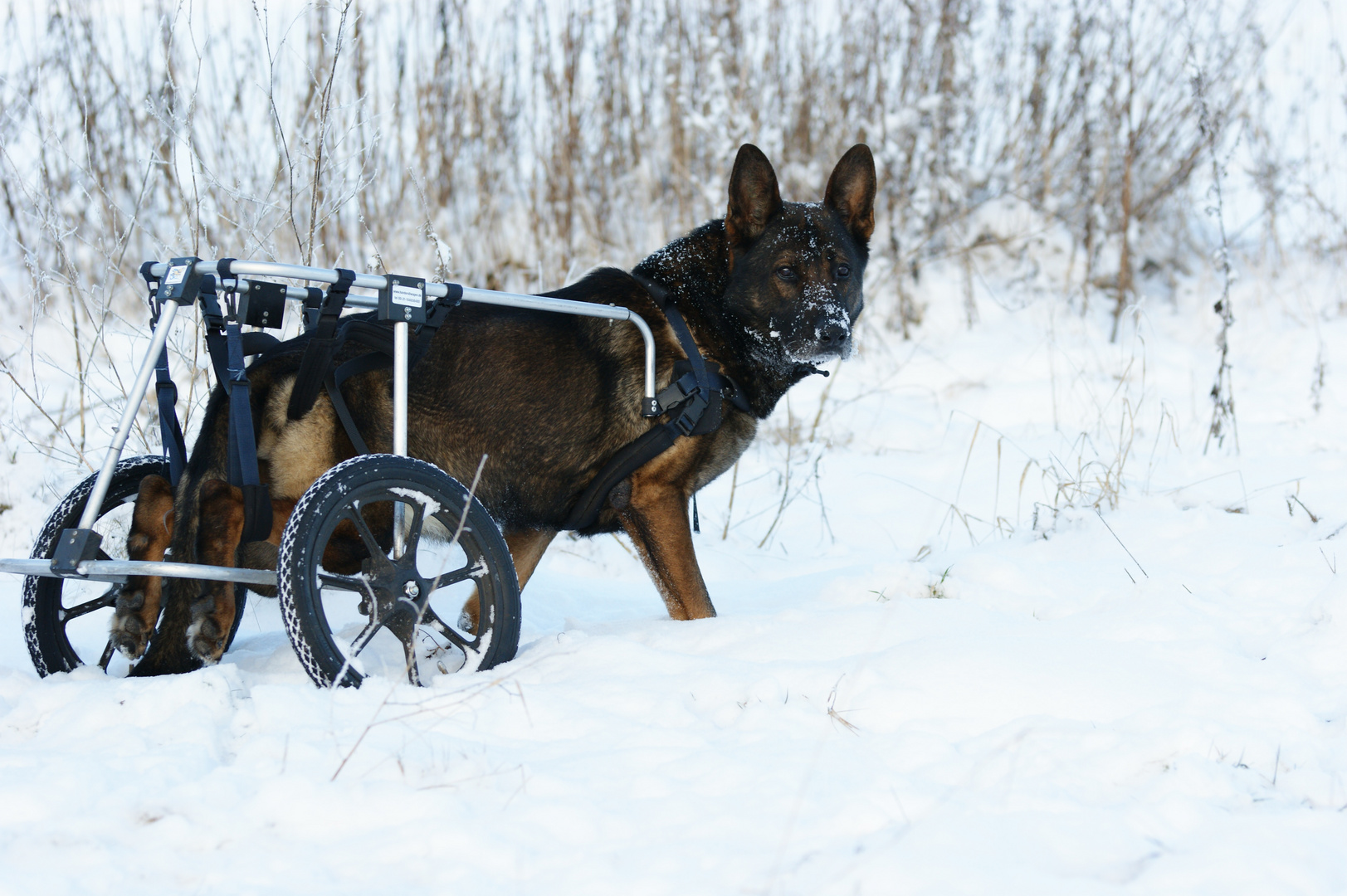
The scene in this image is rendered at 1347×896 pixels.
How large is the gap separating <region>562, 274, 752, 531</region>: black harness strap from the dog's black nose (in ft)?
1.08

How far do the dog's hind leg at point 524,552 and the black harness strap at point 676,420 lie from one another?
0.28m

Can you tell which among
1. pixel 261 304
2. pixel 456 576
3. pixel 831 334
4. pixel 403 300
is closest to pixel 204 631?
pixel 456 576

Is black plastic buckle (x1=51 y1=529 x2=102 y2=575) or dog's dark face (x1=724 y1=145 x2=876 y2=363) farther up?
dog's dark face (x1=724 y1=145 x2=876 y2=363)

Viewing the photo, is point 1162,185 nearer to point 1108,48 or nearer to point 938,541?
point 1108,48

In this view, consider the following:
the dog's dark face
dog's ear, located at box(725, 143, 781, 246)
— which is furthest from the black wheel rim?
dog's ear, located at box(725, 143, 781, 246)

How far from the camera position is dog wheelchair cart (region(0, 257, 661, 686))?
193cm

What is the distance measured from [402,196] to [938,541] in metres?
4.24

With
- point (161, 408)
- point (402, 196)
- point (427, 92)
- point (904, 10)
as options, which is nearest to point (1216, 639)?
point (161, 408)

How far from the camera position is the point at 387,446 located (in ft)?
8.36

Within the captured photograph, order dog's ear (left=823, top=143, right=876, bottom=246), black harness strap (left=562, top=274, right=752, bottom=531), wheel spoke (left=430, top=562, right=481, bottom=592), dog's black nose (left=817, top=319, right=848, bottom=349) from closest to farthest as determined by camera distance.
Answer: wheel spoke (left=430, top=562, right=481, bottom=592), black harness strap (left=562, top=274, right=752, bottom=531), dog's black nose (left=817, top=319, right=848, bottom=349), dog's ear (left=823, top=143, right=876, bottom=246)

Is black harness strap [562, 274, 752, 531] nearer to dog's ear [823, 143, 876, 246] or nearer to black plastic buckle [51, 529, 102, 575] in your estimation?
dog's ear [823, 143, 876, 246]

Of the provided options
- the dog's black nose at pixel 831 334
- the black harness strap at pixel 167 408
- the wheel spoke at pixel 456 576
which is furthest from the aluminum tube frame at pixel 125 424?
the dog's black nose at pixel 831 334

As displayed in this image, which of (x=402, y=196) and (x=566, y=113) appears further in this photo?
(x=566, y=113)

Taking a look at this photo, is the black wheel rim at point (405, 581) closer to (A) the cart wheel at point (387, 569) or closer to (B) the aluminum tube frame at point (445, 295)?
(A) the cart wheel at point (387, 569)
